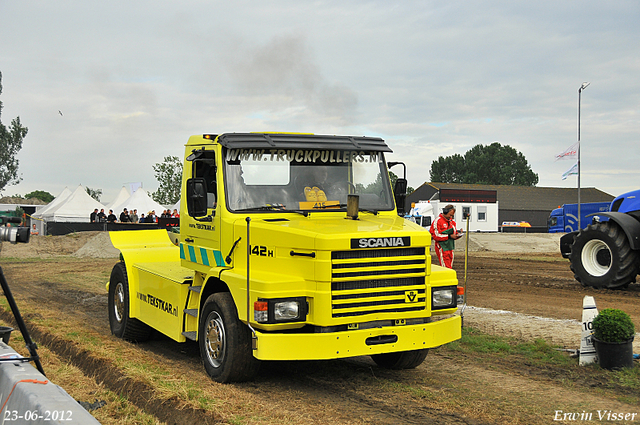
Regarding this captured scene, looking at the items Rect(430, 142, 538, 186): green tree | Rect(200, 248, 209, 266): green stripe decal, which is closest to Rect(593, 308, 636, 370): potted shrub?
Rect(200, 248, 209, 266): green stripe decal

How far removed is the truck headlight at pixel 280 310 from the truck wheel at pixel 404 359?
64.8 inches

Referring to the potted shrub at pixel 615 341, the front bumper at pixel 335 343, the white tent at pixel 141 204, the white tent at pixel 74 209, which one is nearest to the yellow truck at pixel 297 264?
the front bumper at pixel 335 343

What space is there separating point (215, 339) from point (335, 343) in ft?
4.64

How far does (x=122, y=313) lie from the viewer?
29.0 ft

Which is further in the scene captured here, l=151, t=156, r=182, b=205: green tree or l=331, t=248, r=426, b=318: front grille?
l=151, t=156, r=182, b=205: green tree

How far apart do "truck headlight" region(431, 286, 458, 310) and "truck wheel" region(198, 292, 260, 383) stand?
1.91 metres

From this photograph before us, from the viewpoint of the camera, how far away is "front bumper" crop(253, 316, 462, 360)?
17.9 ft

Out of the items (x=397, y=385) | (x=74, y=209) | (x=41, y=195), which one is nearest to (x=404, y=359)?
(x=397, y=385)

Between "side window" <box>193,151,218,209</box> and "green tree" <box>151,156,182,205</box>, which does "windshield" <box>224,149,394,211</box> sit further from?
"green tree" <box>151,156,182,205</box>

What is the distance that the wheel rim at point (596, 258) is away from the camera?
13.7 metres

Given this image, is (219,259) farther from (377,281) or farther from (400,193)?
(400,193)

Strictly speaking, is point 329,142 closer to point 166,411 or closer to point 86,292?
point 166,411

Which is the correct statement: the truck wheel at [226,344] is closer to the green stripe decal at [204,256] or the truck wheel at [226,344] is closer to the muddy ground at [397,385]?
the muddy ground at [397,385]

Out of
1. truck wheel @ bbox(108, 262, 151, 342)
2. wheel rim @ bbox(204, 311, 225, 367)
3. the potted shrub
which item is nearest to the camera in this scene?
wheel rim @ bbox(204, 311, 225, 367)
